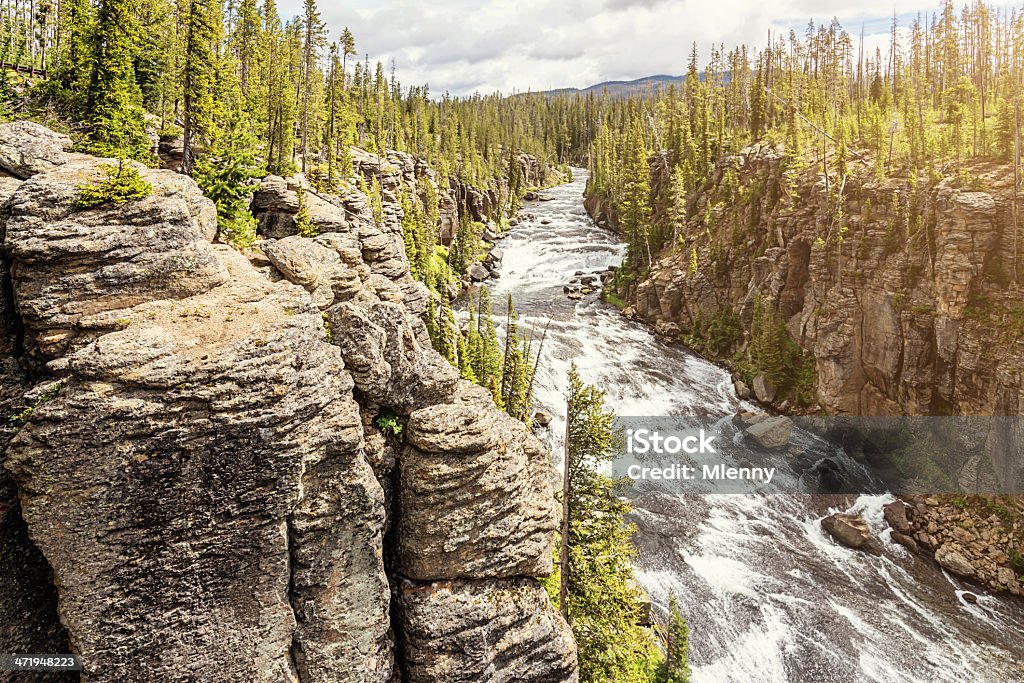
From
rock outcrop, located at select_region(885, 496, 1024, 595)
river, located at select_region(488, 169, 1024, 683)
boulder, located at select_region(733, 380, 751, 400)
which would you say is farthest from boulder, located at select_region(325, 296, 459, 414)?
boulder, located at select_region(733, 380, 751, 400)

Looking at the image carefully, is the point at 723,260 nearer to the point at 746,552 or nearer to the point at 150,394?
the point at 746,552

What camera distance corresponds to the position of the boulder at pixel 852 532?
33938mm

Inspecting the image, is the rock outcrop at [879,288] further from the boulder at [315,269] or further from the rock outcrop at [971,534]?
the boulder at [315,269]

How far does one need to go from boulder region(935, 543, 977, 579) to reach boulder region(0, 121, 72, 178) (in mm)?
45343

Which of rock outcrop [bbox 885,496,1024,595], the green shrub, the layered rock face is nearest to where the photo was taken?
the green shrub

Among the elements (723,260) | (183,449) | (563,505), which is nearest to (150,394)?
(183,449)

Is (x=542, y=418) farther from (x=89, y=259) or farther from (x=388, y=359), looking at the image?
(x=89, y=259)

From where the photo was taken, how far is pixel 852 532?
112 feet

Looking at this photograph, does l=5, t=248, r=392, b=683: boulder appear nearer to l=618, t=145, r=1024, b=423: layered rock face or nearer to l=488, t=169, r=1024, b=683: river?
l=488, t=169, r=1024, b=683: river

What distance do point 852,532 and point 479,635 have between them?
28190mm

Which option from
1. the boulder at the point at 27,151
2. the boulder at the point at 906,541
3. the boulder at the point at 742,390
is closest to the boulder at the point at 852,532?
the boulder at the point at 906,541

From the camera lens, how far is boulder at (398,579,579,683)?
15828 millimetres

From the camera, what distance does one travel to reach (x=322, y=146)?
81.6 m

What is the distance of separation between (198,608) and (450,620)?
6443mm
